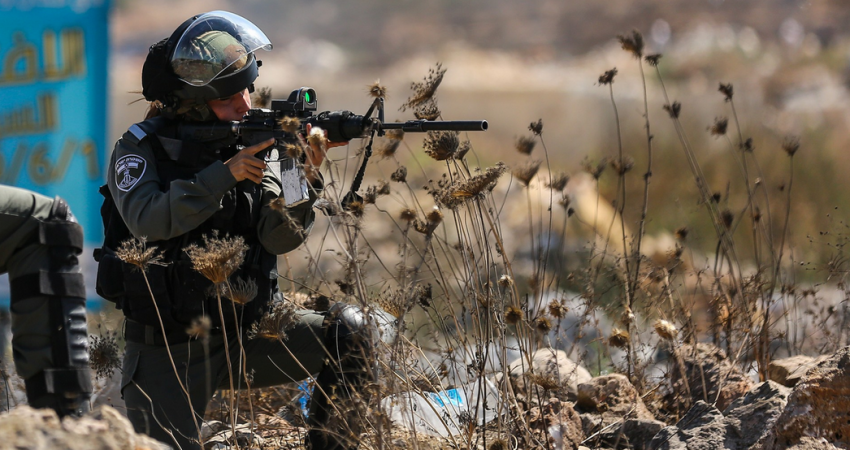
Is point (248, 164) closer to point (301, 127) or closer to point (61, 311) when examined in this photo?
point (301, 127)

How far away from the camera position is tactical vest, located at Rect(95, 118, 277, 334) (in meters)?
3.11

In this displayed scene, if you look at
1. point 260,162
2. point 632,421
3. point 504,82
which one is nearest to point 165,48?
point 260,162

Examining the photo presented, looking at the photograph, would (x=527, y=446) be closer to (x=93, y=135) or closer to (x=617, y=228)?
(x=93, y=135)

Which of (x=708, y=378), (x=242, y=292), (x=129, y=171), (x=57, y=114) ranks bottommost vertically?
(x=708, y=378)

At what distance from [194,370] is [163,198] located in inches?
23.6

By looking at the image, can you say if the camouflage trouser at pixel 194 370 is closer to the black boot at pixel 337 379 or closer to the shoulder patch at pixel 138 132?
the black boot at pixel 337 379

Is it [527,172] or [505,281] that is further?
[527,172]

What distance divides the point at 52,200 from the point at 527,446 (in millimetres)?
1730

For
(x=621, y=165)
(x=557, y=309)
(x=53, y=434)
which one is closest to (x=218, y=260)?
(x=53, y=434)

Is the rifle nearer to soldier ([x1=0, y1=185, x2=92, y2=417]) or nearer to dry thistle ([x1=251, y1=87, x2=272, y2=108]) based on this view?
soldier ([x1=0, y1=185, x2=92, y2=417])

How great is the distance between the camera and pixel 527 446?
2881 millimetres

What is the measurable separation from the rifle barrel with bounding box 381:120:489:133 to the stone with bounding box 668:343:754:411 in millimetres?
1110

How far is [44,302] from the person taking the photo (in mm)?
3135

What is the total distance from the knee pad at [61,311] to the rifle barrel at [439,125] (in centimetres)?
112
